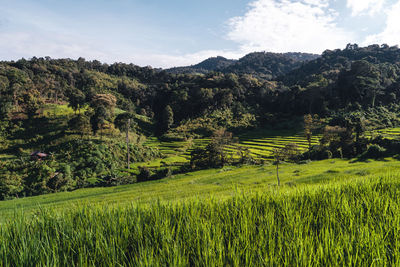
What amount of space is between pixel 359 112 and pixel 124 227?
315ft

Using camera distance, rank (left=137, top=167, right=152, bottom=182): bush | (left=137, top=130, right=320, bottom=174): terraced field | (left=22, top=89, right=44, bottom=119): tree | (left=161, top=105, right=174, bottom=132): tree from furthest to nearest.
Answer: (left=161, top=105, right=174, bottom=132): tree
(left=22, top=89, right=44, bottom=119): tree
(left=137, top=130, right=320, bottom=174): terraced field
(left=137, top=167, right=152, bottom=182): bush

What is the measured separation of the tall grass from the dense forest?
131ft

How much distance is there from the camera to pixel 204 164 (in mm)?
46969

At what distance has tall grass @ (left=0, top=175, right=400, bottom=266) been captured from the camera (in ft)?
5.85

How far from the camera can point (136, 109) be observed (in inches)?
4370

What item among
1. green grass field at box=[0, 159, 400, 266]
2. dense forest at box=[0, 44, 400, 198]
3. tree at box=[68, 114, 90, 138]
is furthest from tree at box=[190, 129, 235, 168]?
green grass field at box=[0, 159, 400, 266]

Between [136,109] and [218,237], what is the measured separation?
11492cm

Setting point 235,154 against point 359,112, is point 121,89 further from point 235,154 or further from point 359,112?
point 359,112

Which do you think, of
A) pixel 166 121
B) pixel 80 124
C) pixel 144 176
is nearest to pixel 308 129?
pixel 144 176

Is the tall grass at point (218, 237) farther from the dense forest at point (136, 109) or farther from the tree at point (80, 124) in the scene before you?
the tree at point (80, 124)

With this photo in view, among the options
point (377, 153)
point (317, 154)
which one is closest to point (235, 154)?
point (317, 154)

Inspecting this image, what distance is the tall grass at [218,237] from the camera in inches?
70.2

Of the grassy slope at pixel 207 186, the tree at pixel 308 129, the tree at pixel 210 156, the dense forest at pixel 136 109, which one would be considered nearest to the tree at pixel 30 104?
the dense forest at pixel 136 109

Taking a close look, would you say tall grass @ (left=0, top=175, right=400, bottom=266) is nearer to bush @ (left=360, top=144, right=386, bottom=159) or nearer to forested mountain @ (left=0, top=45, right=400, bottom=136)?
bush @ (left=360, top=144, right=386, bottom=159)
